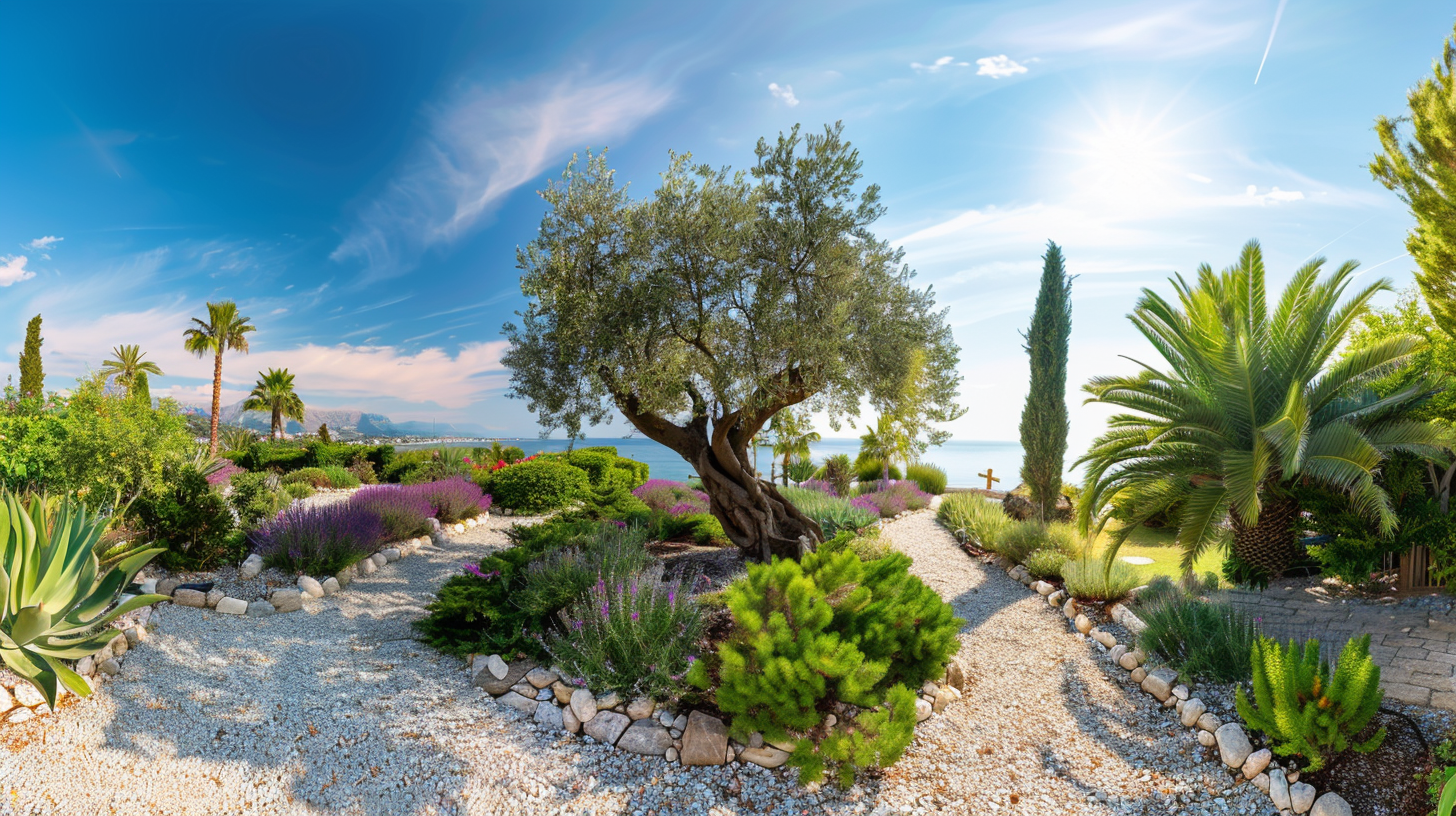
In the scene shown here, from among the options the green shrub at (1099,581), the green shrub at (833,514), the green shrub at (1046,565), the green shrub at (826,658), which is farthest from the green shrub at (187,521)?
the green shrub at (1046,565)

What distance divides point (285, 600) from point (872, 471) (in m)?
16.2

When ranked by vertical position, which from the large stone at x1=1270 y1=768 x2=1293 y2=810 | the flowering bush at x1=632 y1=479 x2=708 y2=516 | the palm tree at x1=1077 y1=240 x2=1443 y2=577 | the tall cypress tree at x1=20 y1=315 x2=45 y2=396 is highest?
the tall cypress tree at x1=20 y1=315 x2=45 y2=396

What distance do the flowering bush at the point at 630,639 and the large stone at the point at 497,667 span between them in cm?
36

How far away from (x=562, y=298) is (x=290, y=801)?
16.6ft

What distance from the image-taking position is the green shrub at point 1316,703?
3586 millimetres

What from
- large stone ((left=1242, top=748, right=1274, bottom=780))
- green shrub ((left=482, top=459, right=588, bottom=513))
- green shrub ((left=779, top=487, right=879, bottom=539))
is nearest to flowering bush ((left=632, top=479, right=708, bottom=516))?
green shrub ((left=482, top=459, right=588, bottom=513))

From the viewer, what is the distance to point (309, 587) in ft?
22.1

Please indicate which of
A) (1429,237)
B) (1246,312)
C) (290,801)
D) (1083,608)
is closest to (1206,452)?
(1246,312)

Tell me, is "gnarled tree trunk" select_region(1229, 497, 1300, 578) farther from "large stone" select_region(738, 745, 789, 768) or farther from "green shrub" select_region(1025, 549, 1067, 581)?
"large stone" select_region(738, 745, 789, 768)

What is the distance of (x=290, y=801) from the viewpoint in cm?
355

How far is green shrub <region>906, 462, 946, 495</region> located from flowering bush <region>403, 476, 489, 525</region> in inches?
537

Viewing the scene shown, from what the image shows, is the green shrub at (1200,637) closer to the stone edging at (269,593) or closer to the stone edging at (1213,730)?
the stone edging at (1213,730)

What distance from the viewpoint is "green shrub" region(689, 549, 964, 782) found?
148 inches

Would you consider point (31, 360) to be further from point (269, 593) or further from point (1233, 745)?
point (1233, 745)
